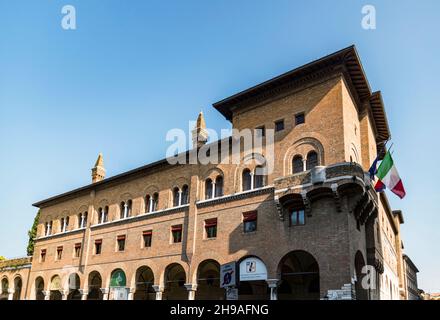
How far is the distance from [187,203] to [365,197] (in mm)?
11944

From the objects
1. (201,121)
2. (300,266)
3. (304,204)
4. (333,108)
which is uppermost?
(201,121)

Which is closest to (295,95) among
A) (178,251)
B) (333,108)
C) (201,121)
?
(333,108)

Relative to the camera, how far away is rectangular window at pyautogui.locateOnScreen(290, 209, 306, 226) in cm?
2180

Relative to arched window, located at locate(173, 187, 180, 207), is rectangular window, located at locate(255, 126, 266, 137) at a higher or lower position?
higher

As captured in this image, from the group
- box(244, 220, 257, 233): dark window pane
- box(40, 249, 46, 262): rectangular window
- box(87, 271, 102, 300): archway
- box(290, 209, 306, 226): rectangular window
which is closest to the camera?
box(290, 209, 306, 226): rectangular window

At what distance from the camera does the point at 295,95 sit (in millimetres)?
24469

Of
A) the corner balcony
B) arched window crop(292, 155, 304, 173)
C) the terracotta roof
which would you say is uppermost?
arched window crop(292, 155, 304, 173)

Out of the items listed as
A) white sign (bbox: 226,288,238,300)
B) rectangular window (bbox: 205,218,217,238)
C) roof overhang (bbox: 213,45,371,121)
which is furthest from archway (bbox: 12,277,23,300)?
roof overhang (bbox: 213,45,371,121)

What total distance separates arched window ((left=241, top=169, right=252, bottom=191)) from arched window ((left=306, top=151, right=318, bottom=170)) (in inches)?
151

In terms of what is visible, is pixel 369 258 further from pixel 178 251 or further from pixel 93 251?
pixel 93 251

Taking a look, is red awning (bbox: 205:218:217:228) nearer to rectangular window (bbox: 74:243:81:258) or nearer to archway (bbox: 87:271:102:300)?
archway (bbox: 87:271:102:300)

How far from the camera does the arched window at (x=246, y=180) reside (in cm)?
2505

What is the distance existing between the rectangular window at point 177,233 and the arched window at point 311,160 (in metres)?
10.0

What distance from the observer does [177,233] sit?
28031mm
